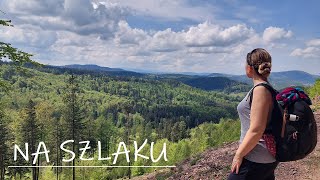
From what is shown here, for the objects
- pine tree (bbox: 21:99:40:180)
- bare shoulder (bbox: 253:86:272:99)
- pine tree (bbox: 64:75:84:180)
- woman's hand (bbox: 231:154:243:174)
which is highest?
bare shoulder (bbox: 253:86:272:99)

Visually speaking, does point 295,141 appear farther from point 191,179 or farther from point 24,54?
point 191,179

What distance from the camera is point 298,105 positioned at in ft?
16.2

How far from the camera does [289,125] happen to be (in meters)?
4.91

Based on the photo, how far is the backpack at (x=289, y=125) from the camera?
4.91m

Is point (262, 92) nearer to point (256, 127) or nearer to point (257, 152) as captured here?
point (256, 127)

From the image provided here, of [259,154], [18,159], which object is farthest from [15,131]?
[259,154]

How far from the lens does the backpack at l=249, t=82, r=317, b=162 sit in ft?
16.1

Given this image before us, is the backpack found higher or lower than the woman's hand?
higher

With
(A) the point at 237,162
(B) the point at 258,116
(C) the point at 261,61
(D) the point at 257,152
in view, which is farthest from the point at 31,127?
(B) the point at 258,116

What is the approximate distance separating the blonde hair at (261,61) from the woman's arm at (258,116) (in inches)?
10.7

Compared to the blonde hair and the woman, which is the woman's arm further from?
the blonde hair

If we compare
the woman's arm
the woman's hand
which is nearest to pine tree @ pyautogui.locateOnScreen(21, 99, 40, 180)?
the woman's hand

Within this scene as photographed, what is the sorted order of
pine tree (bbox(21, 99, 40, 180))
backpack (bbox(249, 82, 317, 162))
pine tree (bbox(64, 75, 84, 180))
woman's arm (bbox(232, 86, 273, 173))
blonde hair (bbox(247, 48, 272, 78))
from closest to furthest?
woman's arm (bbox(232, 86, 273, 173))
backpack (bbox(249, 82, 317, 162))
blonde hair (bbox(247, 48, 272, 78))
pine tree (bbox(64, 75, 84, 180))
pine tree (bbox(21, 99, 40, 180))

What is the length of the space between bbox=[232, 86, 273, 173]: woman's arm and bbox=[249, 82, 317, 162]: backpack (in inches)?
4.4
